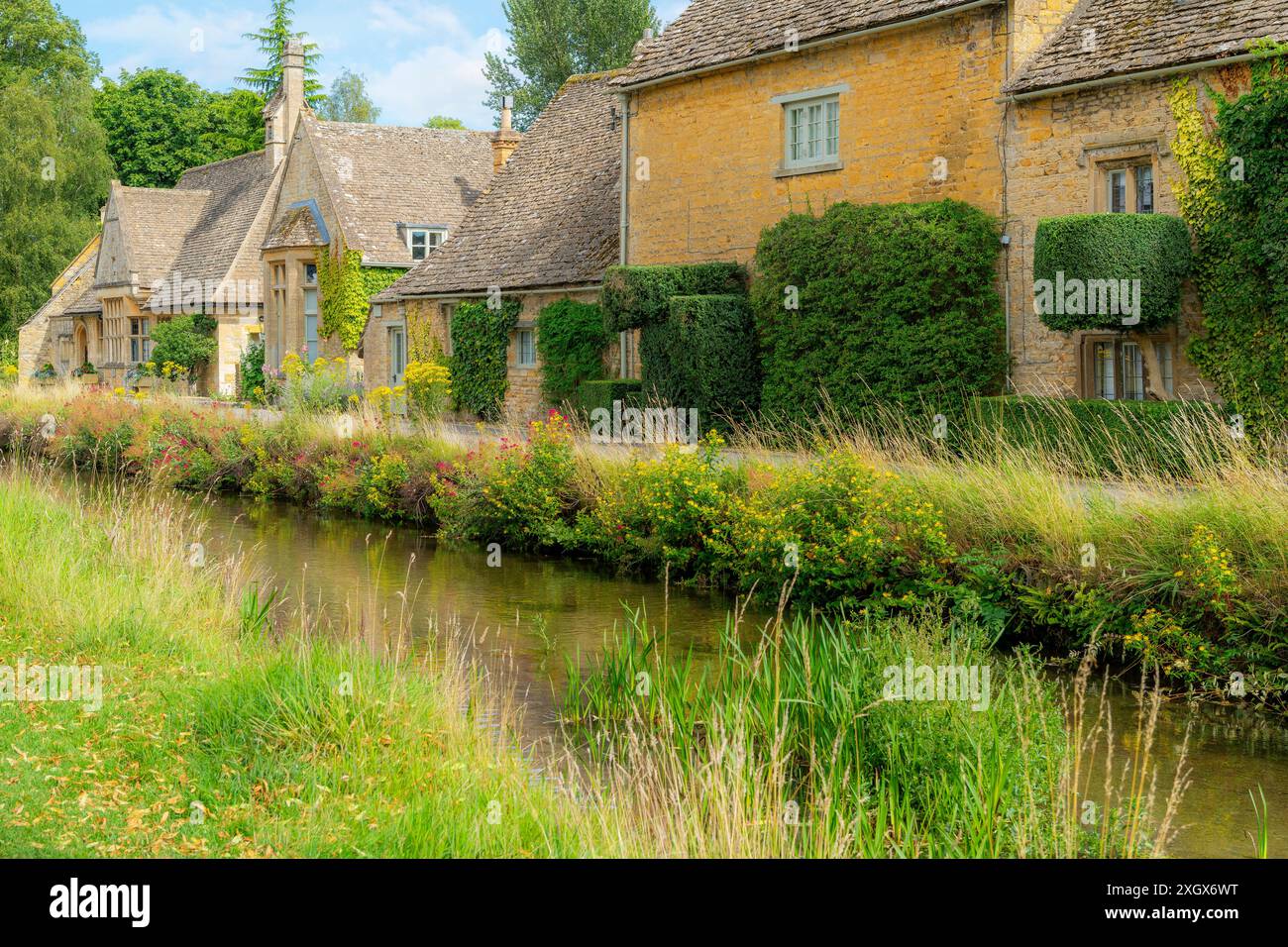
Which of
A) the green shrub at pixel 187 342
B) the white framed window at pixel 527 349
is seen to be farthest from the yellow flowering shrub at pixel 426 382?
the green shrub at pixel 187 342

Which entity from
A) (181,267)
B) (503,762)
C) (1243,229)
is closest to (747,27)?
(1243,229)

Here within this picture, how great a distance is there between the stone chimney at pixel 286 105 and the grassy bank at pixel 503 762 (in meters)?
36.5

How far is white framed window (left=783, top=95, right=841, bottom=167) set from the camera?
21359 mm

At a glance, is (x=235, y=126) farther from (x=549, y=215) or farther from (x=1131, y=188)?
(x=1131, y=188)

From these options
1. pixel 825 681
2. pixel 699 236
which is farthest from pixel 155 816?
pixel 699 236

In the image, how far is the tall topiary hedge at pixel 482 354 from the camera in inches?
1117

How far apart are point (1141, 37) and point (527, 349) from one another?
14.5 metres

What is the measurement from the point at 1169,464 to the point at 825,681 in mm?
8487

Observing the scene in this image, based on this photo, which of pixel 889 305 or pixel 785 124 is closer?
pixel 889 305

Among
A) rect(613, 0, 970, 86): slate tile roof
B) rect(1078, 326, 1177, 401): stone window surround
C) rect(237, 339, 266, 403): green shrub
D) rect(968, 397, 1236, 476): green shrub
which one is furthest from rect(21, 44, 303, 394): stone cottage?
rect(1078, 326, 1177, 401): stone window surround

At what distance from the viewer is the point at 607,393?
24.0 metres

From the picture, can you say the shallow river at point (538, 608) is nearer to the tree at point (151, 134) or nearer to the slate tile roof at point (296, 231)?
the slate tile roof at point (296, 231)

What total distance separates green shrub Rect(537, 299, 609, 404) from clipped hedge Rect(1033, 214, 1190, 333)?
10597 millimetres
